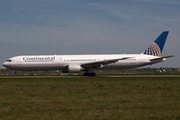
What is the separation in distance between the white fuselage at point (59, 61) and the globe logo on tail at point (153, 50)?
3.12m

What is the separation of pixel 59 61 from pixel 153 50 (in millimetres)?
19823

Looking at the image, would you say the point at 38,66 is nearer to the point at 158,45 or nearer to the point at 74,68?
the point at 74,68

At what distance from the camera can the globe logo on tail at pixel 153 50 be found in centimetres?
4469

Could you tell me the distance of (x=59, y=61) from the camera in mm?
40156

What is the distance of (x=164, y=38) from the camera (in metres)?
45.6

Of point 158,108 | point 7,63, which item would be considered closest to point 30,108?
point 158,108

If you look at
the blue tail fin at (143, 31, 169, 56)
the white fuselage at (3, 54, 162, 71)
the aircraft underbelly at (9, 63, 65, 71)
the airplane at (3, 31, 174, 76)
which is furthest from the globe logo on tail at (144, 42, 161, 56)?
the aircraft underbelly at (9, 63, 65, 71)

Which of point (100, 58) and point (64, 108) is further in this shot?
point (100, 58)

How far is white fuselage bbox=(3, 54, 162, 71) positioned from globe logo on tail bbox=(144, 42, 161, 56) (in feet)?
10.2

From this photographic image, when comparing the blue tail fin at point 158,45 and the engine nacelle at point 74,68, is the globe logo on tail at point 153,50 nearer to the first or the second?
the blue tail fin at point 158,45

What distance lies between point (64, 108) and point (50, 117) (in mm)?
1481

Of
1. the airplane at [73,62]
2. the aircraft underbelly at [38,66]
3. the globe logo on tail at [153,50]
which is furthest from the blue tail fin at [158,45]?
the aircraft underbelly at [38,66]

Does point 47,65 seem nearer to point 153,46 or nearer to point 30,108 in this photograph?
point 153,46

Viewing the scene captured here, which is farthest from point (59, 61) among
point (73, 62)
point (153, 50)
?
point (153, 50)
